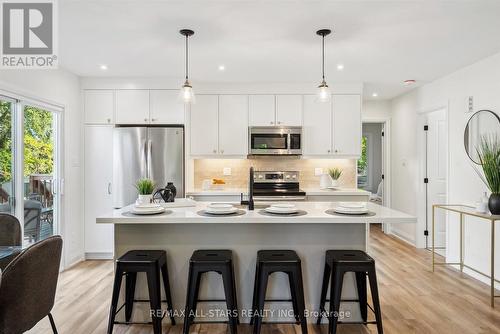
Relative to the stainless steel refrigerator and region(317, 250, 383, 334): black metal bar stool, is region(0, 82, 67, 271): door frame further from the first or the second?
region(317, 250, 383, 334): black metal bar stool

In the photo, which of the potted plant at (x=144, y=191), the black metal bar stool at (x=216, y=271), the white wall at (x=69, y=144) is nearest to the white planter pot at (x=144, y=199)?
the potted plant at (x=144, y=191)

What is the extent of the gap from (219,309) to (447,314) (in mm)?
2034

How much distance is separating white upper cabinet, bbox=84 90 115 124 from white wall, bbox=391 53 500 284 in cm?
466

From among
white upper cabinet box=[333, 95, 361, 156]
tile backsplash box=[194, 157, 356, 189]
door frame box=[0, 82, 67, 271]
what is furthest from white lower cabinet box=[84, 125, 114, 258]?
white upper cabinet box=[333, 95, 361, 156]

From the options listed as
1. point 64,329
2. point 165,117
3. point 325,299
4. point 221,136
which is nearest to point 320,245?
point 325,299

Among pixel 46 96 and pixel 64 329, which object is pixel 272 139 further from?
pixel 64 329

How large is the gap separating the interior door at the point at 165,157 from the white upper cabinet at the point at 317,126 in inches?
73.5

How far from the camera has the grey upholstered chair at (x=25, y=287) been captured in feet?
5.36

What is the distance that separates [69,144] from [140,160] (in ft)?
3.03

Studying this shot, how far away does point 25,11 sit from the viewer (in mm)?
2570

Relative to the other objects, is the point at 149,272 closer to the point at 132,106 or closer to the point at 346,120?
the point at 132,106

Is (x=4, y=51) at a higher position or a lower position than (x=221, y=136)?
higher

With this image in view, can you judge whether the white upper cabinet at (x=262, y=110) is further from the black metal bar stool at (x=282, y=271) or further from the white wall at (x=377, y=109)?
the black metal bar stool at (x=282, y=271)

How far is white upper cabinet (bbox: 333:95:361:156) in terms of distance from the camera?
475cm
